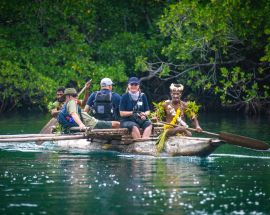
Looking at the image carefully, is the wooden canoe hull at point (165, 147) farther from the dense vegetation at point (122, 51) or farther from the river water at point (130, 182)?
the dense vegetation at point (122, 51)

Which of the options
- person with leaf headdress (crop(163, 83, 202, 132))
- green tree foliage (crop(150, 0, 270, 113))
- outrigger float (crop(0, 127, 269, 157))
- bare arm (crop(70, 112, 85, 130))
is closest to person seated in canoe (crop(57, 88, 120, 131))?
bare arm (crop(70, 112, 85, 130))

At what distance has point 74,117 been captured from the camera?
22.8m

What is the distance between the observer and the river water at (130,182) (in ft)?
51.1

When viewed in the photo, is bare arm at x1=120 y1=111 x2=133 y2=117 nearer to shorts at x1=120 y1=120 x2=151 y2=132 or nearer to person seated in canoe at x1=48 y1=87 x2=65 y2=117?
shorts at x1=120 y1=120 x2=151 y2=132

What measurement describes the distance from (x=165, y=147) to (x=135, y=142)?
38.0 inches

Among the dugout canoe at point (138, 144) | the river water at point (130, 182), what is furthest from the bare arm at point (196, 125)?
the river water at point (130, 182)

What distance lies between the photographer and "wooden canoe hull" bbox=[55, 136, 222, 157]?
21.3 m

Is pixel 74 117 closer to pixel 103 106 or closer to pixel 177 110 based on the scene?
pixel 103 106

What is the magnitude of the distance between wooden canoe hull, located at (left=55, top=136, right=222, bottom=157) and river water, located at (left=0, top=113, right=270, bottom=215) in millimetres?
182

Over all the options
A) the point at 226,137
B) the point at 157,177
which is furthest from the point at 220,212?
the point at 226,137

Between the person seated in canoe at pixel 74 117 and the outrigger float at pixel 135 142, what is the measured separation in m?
0.27

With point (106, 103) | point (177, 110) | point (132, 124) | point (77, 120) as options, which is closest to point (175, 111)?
point (177, 110)

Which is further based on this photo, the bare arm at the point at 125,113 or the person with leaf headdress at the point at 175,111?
the bare arm at the point at 125,113

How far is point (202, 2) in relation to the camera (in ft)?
108
